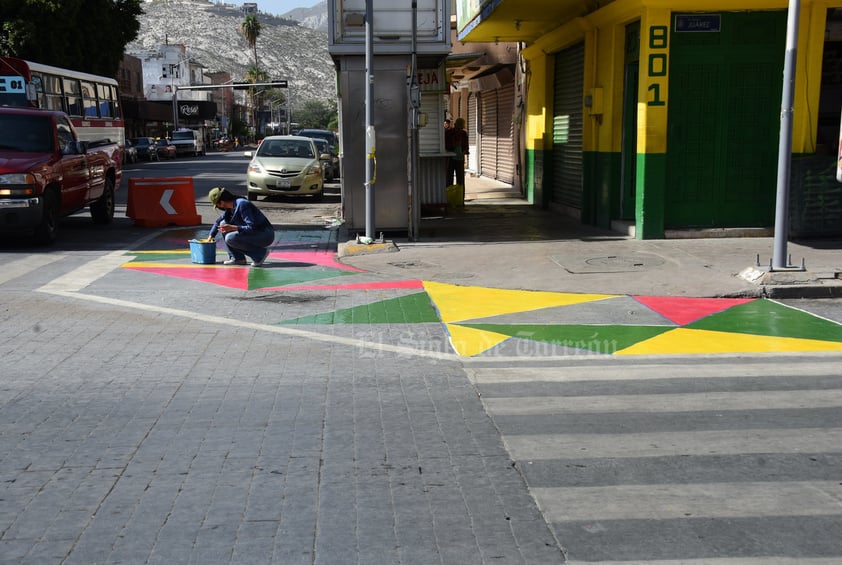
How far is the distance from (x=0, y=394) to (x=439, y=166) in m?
12.8

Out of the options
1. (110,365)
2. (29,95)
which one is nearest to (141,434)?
(110,365)

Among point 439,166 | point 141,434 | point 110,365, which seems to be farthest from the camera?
point 439,166

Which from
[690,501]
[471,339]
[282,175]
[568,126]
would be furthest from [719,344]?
[282,175]

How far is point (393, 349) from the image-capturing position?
781 cm

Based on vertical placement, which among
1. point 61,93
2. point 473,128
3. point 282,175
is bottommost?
point 282,175

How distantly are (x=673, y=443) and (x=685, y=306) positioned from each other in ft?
15.0

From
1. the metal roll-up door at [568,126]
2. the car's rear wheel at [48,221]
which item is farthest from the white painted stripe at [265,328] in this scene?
the metal roll-up door at [568,126]

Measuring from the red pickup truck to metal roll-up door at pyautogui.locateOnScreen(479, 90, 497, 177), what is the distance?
595 inches

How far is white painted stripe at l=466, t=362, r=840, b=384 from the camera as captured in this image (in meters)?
6.84

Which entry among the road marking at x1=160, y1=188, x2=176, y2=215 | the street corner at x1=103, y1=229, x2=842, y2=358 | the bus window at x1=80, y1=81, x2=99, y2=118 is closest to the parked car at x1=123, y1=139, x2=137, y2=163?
the bus window at x1=80, y1=81, x2=99, y2=118

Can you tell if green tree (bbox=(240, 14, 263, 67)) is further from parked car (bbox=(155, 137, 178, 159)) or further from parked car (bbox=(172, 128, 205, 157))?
parked car (bbox=(155, 137, 178, 159))

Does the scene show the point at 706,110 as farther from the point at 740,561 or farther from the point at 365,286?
the point at 740,561

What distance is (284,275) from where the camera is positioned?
1176cm

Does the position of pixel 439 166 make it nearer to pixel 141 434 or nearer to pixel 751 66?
pixel 751 66
